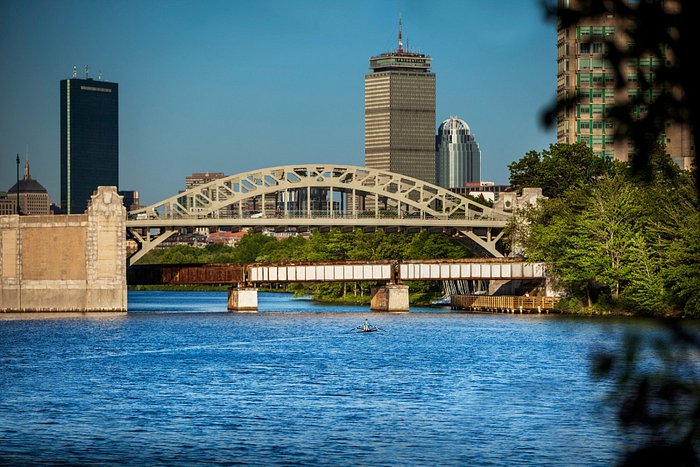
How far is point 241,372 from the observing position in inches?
2692

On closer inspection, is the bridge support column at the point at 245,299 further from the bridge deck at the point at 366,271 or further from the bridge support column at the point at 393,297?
the bridge support column at the point at 393,297

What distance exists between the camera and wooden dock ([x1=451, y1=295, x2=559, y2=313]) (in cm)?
12938

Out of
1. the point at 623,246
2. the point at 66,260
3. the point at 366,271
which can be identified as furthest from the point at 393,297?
the point at 66,260

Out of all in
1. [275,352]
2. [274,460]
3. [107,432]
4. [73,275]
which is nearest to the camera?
[274,460]

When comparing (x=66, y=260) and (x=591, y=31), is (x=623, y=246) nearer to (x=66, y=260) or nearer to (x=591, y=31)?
(x=591, y=31)

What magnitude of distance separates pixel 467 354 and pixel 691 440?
222 ft

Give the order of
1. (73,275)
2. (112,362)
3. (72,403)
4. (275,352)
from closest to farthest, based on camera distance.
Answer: (72,403), (112,362), (275,352), (73,275)

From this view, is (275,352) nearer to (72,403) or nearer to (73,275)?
(72,403)

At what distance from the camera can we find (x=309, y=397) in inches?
2183

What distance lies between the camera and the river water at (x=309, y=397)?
39719mm

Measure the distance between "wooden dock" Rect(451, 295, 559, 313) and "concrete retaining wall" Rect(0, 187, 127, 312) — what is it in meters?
39.2

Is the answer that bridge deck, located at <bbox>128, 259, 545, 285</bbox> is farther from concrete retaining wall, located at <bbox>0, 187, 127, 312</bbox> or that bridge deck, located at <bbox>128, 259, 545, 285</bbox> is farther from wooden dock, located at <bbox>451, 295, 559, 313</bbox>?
concrete retaining wall, located at <bbox>0, 187, 127, 312</bbox>

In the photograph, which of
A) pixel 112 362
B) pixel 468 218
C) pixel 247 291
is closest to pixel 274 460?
pixel 112 362

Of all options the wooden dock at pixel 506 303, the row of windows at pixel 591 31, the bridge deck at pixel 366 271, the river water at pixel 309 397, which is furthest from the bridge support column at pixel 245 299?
the row of windows at pixel 591 31
